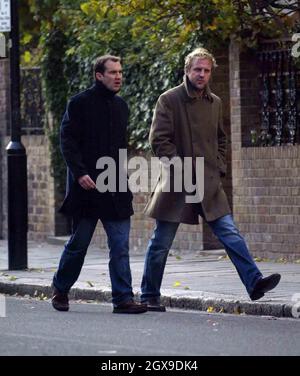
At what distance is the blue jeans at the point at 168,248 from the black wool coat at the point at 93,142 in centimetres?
35

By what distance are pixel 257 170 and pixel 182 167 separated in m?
4.82

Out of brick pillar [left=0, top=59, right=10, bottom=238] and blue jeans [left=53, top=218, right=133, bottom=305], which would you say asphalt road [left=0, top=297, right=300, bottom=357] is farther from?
brick pillar [left=0, top=59, right=10, bottom=238]

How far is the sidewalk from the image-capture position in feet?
39.1

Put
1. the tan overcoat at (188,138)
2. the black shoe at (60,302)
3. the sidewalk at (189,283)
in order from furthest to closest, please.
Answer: the black shoe at (60,302), the sidewalk at (189,283), the tan overcoat at (188,138)

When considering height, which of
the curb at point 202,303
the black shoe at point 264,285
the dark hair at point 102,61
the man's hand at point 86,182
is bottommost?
the curb at point 202,303

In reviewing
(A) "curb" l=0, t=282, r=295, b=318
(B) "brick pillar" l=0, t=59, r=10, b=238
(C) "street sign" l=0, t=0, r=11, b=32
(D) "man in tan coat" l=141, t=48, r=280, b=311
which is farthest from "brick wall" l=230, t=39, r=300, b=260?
(B) "brick pillar" l=0, t=59, r=10, b=238

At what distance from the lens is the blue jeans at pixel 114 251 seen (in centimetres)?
1188

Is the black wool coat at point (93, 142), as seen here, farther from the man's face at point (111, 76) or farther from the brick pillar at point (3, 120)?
the brick pillar at point (3, 120)

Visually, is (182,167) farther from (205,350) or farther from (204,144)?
(205,350)

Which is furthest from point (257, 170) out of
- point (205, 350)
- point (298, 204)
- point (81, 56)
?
point (205, 350)

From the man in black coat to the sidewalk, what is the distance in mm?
702

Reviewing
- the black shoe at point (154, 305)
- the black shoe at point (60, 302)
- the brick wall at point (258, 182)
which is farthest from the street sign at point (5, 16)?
the black shoe at point (154, 305)

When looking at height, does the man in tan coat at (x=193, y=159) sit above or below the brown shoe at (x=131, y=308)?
above

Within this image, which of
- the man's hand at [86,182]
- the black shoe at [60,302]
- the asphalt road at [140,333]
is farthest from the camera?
the black shoe at [60,302]
